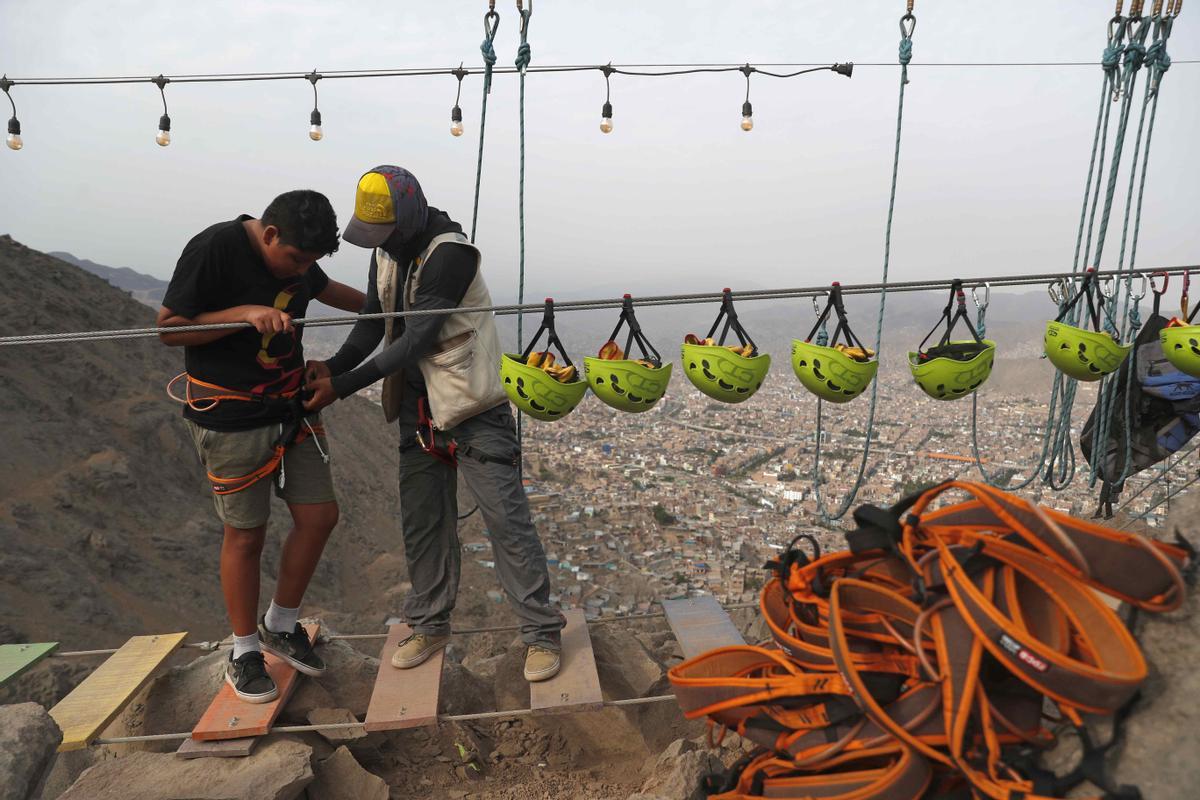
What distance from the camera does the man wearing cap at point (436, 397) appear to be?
120 inches

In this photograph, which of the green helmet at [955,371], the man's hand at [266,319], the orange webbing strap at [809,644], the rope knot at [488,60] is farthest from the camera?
the rope knot at [488,60]

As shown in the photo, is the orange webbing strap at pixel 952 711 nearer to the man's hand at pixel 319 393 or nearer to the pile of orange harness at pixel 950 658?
the pile of orange harness at pixel 950 658

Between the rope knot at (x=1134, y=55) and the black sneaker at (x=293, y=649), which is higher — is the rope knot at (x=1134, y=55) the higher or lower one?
the higher one

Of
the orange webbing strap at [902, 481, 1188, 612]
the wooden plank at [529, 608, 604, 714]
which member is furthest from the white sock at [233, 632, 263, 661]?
the orange webbing strap at [902, 481, 1188, 612]

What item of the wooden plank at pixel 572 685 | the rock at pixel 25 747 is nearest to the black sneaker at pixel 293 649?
the rock at pixel 25 747

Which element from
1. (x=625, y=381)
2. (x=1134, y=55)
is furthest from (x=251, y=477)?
(x=1134, y=55)

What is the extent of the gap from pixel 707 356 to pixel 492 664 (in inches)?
121

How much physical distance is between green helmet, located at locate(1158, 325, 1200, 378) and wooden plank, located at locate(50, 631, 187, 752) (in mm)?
5354

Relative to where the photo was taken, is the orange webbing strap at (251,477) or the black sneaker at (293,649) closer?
the orange webbing strap at (251,477)

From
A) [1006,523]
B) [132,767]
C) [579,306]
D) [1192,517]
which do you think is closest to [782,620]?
[1006,523]

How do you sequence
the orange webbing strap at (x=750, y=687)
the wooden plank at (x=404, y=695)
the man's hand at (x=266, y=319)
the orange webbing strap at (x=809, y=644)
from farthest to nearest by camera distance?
1. the wooden plank at (x=404, y=695)
2. the man's hand at (x=266, y=319)
3. the orange webbing strap at (x=750, y=687)
4. the orange webbing strap at (x=809, y=644)

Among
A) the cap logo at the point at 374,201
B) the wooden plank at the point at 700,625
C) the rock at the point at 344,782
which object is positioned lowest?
the rock at the point at 344,782

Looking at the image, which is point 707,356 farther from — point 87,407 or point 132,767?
point 87,407

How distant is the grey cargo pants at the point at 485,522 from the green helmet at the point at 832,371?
1.44m
